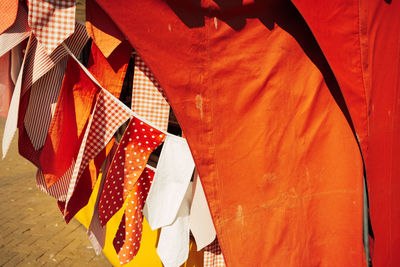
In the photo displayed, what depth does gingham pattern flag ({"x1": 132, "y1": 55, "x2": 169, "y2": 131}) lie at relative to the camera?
1.75m

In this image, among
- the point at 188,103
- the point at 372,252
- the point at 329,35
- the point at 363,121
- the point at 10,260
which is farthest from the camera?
the point at 10,260

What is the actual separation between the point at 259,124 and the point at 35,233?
2.69 metres

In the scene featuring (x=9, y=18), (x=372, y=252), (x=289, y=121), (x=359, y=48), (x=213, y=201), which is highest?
(x=359, y=48)

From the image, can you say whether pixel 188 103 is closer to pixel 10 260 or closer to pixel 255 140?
pixel 255 140

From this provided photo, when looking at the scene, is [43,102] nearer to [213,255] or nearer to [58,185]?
[58,185]

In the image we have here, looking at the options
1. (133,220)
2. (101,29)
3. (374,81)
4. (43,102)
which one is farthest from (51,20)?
(374,81)

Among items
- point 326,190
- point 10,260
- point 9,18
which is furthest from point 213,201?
point 10,260

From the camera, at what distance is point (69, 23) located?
1.53 meters

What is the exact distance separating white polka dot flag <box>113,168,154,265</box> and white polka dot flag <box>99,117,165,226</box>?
0.34 ft

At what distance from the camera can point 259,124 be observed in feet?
5.50

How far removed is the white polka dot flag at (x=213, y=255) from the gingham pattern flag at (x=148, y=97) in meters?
0.71

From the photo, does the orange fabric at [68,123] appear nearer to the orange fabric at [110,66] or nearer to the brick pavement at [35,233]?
the orange fabric at [110,66]

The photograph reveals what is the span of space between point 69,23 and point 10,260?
2346 mm

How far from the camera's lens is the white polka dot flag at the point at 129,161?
5.79ft
